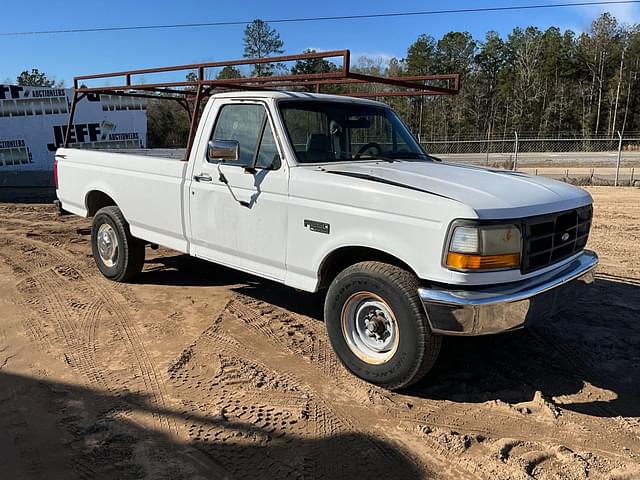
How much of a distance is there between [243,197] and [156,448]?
219cm

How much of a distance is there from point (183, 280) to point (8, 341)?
2250mm

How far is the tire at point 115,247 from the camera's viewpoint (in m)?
6.19

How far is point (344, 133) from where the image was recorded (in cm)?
494

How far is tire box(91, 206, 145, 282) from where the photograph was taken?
6.19m

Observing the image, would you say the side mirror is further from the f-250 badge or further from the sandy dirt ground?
the sandy dirt ground

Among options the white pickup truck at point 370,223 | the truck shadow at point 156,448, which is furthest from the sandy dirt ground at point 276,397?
the white pickup truck at point 370,223

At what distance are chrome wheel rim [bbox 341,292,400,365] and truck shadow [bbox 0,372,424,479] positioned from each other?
0.73 metres

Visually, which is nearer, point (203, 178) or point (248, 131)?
point (248, 131)

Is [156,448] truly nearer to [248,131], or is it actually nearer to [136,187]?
[248,131]

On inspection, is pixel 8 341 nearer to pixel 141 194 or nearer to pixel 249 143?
pixel 141 194

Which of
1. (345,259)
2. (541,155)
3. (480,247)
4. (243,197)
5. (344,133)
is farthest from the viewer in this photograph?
(541,155)

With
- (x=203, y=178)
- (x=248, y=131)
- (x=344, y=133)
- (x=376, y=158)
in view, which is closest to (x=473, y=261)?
(x=376, y=158)

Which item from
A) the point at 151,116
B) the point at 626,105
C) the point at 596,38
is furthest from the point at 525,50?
the point at 151,116

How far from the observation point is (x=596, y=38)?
6006 centimetres
